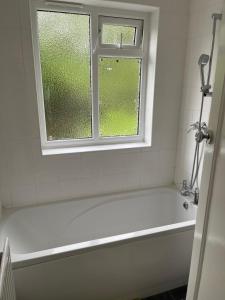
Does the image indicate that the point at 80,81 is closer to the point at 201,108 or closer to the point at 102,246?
the point at 201,108

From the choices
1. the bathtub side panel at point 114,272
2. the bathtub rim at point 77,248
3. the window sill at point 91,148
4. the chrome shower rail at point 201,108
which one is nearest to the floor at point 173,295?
the bathtub side panel at point 114,272

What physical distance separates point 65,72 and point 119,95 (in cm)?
52

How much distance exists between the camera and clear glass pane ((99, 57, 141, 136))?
1.97 meters

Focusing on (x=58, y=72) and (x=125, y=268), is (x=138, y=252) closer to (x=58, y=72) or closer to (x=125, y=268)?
(x=125, y=268)

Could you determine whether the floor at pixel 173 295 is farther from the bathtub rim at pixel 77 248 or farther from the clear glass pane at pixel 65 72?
the clear glass pane at pixel 65 72

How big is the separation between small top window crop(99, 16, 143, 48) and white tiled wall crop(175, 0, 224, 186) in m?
0.45

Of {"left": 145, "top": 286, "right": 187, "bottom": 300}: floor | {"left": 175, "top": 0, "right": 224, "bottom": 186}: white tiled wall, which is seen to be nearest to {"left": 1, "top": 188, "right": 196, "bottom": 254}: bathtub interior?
{"left": 175, "top": 0, "right": 224, "bottom": 186}: white tiled wall

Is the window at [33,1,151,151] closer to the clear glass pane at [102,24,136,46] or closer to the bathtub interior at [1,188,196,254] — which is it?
the clear glass pane at [102,24,136,46]

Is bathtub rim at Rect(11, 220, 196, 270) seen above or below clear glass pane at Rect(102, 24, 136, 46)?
below

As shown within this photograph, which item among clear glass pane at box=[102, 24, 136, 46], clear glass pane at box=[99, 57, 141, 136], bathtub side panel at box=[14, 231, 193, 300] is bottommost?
bathtub side panel at box=[14, 231, 193, 300]

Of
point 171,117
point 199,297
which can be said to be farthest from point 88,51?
point 199,297

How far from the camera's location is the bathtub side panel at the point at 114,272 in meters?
1.32

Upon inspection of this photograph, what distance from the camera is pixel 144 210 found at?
2178 mm

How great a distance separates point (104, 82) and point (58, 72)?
0.40 metres
